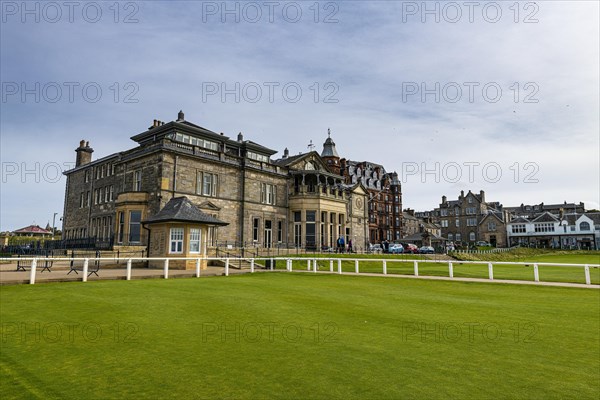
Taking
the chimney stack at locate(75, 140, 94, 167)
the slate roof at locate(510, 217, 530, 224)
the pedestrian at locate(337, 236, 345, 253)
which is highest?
the chimney stack at locate(75, 140, 94, 167)

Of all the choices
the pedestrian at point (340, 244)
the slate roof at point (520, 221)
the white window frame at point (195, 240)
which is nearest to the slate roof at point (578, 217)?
the slate roof at point (520, 221)

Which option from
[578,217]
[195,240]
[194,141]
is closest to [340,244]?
[194,141]

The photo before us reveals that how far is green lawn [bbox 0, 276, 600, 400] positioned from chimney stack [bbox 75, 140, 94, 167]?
4145 cm

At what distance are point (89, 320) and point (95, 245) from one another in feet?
85.8

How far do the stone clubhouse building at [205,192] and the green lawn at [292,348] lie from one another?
1582 cm

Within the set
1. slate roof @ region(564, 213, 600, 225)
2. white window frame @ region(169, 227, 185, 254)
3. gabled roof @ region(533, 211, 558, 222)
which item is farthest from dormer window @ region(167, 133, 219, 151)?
slate roof @ region(564, 213, 600, 225)

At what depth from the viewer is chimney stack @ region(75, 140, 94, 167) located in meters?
46.8

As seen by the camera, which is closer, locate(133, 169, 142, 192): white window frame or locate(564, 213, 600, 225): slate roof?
locate(133, 169, 142, 192): white window frame

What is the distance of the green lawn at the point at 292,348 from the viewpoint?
166 inches

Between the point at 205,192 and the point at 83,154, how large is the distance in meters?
22.1

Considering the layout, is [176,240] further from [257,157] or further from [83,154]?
[83,154]

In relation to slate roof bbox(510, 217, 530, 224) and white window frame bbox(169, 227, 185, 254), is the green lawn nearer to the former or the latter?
white window frame bbox(169, 227, 185, 254)

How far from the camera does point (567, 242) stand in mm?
88250

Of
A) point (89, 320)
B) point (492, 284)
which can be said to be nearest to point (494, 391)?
point (89, 320)
